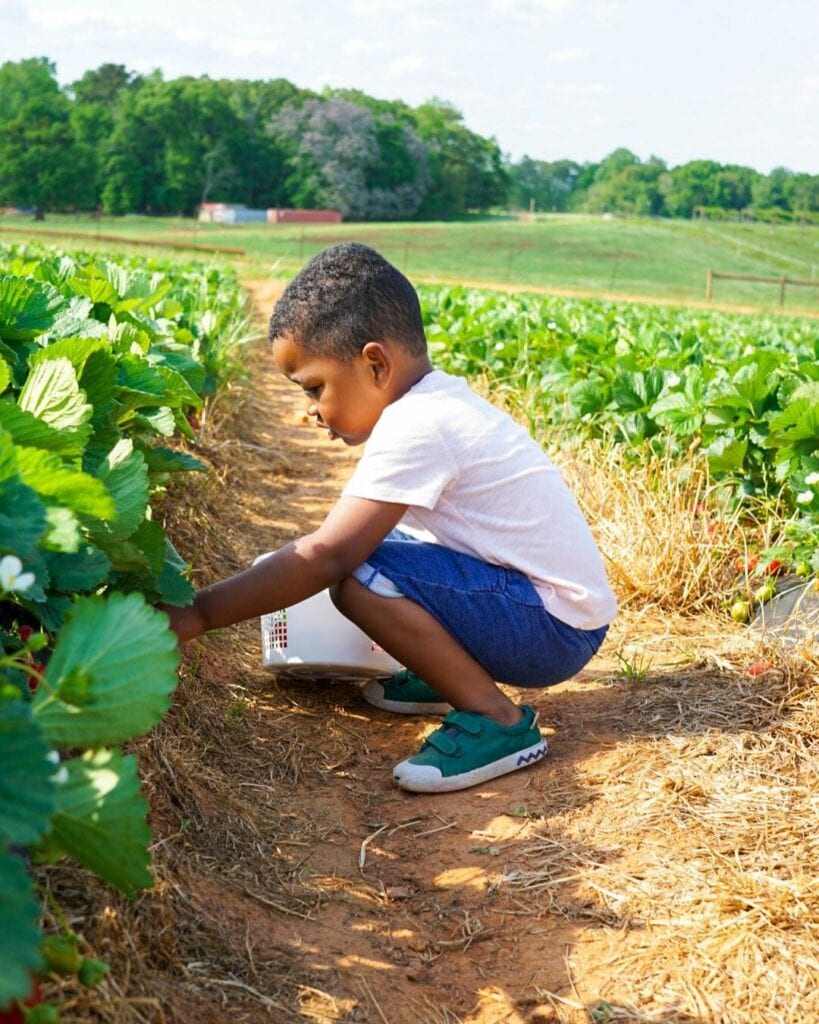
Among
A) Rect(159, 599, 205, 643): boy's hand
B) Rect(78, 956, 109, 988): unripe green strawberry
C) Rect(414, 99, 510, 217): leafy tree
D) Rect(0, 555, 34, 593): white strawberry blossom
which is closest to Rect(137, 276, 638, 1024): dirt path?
Rect(159, 599, 205, 643): boy's hand

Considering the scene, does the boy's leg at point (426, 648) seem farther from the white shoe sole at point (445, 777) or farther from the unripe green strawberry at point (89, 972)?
the unripe green strawberry at point (89, 972)

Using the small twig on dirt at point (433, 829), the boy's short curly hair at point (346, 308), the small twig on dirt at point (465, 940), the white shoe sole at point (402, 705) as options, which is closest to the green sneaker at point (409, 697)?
the white shoe sole at point (402, 705)

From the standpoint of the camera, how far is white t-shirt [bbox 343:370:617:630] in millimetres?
2502

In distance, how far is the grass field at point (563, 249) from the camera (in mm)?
42344

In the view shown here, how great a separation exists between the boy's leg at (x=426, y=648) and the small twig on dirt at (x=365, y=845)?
1.22ft

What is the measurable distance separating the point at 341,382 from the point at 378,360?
10 cm

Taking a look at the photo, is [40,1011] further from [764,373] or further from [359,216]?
[359,216]

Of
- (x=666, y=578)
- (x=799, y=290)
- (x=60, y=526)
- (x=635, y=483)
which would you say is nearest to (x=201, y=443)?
(x=635, y=483)

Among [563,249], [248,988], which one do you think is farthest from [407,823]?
[563,249]

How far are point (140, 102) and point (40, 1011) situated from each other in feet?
264

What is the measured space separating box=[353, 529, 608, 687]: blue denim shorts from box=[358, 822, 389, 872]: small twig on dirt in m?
0.48

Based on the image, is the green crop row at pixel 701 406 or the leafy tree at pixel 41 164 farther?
the leafy tree at pixel 41 164

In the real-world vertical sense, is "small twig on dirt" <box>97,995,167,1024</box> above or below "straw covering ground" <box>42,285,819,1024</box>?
above

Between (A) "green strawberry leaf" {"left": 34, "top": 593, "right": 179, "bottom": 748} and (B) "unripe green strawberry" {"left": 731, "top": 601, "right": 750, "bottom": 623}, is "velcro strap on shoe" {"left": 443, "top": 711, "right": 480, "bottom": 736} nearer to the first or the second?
(B) "unripe green strawberry" {"left": 731, "top": 601, "right": 750, "bottom": 623}
